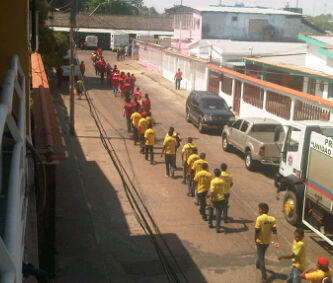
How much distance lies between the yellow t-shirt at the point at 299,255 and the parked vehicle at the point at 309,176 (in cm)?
215

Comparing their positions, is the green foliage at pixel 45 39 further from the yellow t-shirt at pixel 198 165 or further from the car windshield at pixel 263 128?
the car windshield at pixel 263 128

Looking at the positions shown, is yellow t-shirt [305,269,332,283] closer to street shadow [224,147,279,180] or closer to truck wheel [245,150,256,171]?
street shadow [224,147,279,180]

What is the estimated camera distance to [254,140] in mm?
18156

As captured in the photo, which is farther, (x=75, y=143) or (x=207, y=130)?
(x=207, y=130)

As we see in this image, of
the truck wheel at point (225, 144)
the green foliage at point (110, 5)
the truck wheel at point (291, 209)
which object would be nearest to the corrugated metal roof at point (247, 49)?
the green foliage at point (110, 5)

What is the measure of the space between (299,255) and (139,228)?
4.65 meters

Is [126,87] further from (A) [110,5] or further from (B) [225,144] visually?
(B) [225,144]

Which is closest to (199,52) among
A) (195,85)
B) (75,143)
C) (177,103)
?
(195,85)

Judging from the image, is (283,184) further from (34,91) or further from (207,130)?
(207,130)

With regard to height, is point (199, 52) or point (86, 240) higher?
point (199, 52)

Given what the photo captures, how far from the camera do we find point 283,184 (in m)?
13.9

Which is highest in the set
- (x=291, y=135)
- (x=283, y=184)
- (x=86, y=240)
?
(x=291, y=135)

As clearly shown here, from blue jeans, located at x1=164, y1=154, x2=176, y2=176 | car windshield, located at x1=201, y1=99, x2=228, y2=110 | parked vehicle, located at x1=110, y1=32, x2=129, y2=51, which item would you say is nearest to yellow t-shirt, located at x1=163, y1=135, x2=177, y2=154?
blue jeans, located at x1=164, y1=154, x2=176, y2=176

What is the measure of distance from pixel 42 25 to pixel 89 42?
41.3 metres
